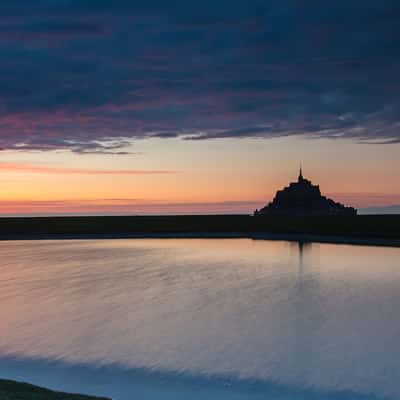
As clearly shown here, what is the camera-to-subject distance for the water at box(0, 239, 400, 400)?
33.5 ft

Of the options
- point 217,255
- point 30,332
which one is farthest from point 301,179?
point 30,332

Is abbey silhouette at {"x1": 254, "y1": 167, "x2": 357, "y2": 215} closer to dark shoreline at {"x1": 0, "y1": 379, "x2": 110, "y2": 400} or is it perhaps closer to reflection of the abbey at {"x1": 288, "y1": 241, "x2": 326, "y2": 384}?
reflection of the abbey at {"x1": 288, "y1": 241, "x2": 326, "y2": 384}

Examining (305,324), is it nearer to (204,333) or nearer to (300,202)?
(204,333)

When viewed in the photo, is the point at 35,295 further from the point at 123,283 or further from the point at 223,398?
the point at 223,398

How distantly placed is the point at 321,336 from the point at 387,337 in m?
1.77

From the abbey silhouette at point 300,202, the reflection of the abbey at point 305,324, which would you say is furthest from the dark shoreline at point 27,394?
the abbey silhouette at point 300,202

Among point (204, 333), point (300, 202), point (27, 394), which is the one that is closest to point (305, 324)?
point (204, 333)

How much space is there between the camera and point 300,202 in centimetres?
14262

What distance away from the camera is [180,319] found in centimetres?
1608

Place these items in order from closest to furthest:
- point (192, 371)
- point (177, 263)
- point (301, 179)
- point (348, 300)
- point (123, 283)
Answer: point (192, 371) → point (348, 300) → point (123, 283) → point (177, 263) → point (301, 179)

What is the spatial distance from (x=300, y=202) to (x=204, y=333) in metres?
131

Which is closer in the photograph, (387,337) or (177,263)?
(387,337)

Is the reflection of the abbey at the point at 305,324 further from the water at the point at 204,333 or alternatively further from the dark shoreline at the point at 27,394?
the dark shoreline at the point at 27,394

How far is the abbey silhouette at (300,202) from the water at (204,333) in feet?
375
